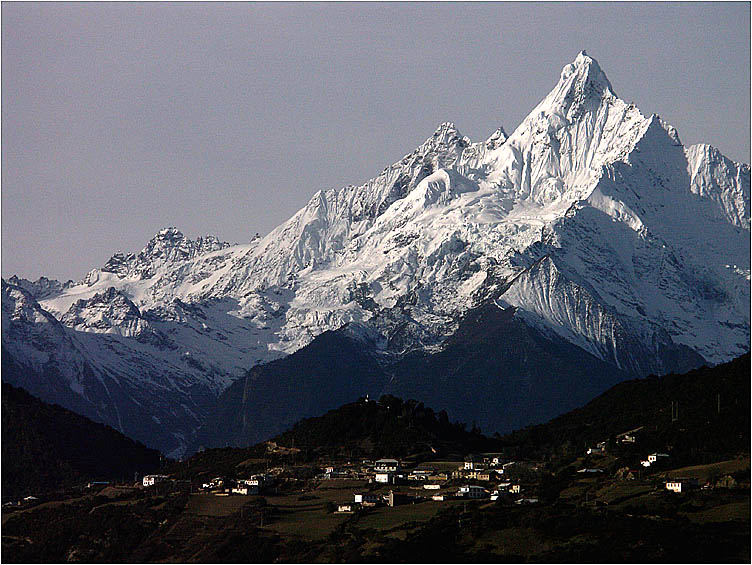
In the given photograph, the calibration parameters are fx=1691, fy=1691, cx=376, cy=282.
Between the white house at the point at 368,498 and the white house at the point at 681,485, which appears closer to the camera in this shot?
the white house at the point at 681,485

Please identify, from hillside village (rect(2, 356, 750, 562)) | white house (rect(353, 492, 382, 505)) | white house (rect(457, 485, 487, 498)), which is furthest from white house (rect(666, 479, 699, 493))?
white house (rect(353, 492, 382, 505))

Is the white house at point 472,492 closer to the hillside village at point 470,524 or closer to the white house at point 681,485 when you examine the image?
the hillside village at point 470,524

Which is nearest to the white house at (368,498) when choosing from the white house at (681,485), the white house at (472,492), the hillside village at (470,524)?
the hillside village at (470,524)

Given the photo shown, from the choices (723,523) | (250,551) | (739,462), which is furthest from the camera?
(739,462)

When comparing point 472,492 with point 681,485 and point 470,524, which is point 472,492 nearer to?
point 470,524

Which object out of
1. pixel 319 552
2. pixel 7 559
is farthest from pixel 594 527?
pixel 7 559

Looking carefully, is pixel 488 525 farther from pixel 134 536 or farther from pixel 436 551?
pixel 134 536

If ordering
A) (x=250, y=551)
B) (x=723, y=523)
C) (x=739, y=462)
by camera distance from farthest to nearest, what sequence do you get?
(x=739, y=462)
(x=250, y=551)
(x=723, y=523)

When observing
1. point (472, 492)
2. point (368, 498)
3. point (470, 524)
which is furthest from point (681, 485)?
point (368, 498)

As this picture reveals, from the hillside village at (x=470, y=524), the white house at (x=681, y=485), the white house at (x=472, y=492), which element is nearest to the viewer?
the hillside village at (x=470, y=524)
